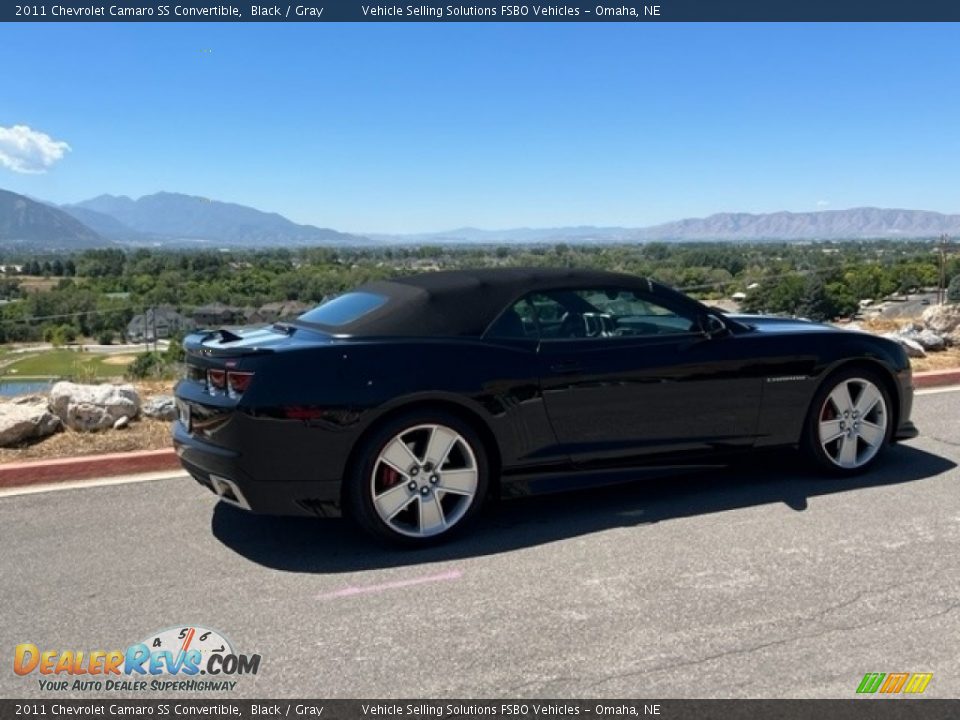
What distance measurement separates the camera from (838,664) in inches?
114

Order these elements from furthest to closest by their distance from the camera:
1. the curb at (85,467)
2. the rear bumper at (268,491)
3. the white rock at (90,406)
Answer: the white rock at (90,406), the curb at (85,467), the rear bumper at (268,491)

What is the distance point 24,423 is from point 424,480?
136 inches

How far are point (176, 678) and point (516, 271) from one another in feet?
9.27

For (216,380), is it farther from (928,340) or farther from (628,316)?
(928,340)

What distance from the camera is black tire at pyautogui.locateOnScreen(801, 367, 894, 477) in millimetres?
5008

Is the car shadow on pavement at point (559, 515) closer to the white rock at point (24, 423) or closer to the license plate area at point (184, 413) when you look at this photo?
the license plate area at point (184, 413)

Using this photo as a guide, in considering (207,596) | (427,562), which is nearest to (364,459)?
(427,562)

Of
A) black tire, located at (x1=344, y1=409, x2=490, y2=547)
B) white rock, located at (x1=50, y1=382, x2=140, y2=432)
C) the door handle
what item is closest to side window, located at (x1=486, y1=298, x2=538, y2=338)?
the door handle

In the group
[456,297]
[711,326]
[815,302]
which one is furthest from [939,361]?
[456,297]

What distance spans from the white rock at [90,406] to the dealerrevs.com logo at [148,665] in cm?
326

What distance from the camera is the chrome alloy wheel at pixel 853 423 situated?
16.6 ft

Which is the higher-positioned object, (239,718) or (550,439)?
(550,439)

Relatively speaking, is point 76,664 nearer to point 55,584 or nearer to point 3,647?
point 3,647

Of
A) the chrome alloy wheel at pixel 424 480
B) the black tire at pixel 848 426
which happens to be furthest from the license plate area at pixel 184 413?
the black tire at pixel 848 426
